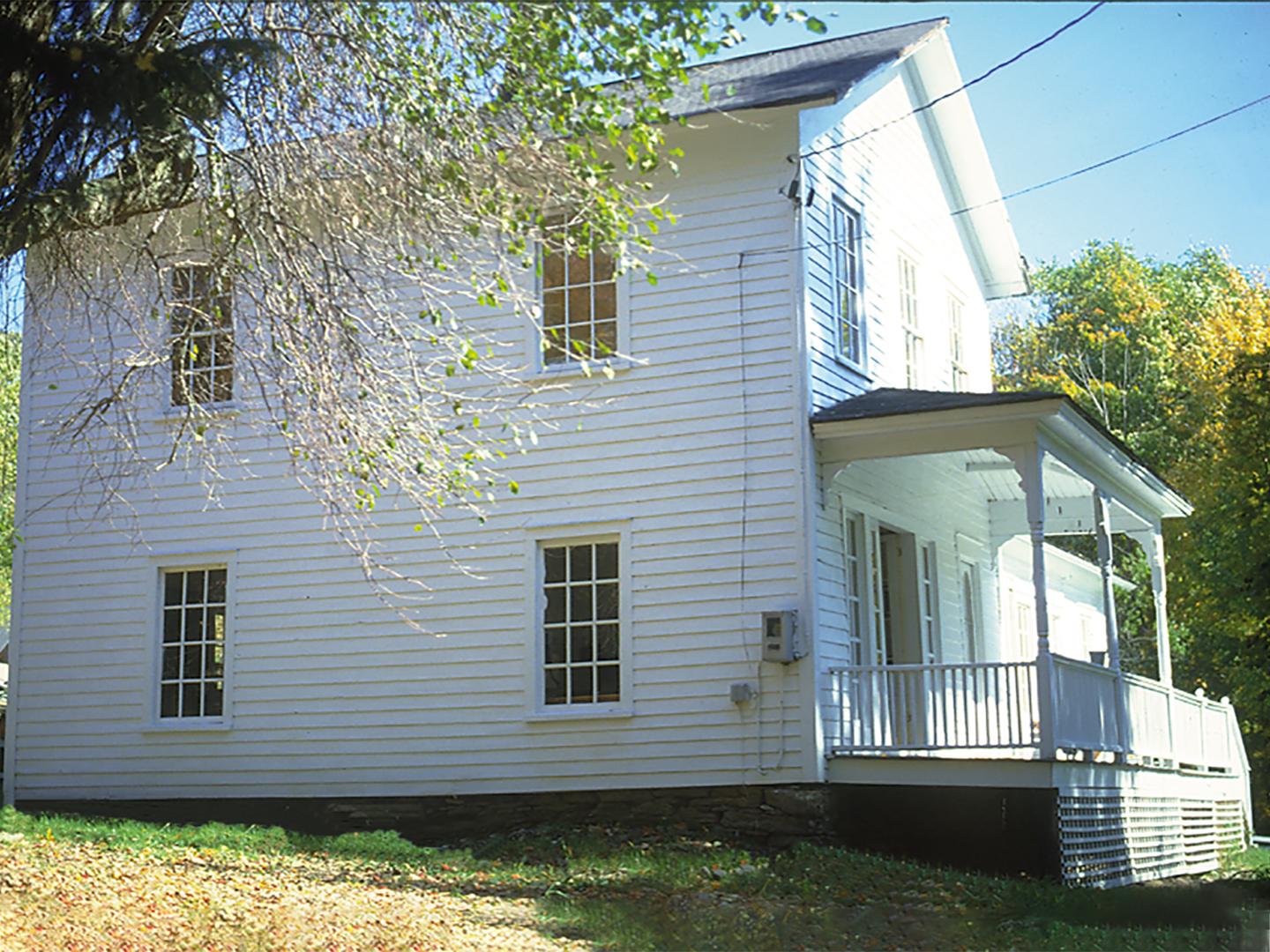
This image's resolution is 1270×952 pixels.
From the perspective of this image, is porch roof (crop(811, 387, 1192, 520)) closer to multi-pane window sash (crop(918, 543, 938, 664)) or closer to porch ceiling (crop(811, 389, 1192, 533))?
porch ceiling (crop(811, 389, 1192, 533))

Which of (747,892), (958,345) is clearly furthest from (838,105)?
(747,892)

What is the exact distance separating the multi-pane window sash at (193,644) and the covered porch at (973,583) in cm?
621

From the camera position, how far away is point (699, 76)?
15242 mm

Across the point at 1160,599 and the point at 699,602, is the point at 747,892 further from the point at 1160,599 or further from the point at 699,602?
the point at 1160,599

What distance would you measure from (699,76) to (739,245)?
2.13 meters

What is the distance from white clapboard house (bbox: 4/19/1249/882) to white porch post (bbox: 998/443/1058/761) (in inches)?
1.3

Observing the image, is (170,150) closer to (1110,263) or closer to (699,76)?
(699,76)

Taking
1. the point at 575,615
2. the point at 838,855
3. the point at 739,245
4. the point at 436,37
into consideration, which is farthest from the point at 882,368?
the point at 436,37

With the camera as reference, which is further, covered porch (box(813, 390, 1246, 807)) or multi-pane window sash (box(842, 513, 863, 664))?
multi-pane window sash (box(842, 513, 863, 664))

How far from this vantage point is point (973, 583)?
1862cm

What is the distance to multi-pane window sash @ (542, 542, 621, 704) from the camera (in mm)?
14188

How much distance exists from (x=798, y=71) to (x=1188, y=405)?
22.4 meters

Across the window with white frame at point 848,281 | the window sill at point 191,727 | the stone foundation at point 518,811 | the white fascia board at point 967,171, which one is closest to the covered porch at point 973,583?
the window with white frame at point 848,281

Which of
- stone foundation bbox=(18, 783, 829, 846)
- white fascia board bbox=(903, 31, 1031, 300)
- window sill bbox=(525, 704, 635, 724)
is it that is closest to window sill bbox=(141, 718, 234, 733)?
stone foundation bbox=(18, 783, 829, 846)
